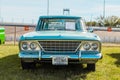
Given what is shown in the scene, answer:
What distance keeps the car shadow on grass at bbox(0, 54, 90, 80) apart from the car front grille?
0.67 metres

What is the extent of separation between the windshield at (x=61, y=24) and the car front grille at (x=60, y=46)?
155 cm

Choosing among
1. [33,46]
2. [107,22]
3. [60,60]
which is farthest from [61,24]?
[107,22]

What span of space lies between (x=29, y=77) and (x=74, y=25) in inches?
92.9

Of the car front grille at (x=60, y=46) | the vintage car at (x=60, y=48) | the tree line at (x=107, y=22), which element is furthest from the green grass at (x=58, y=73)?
the tree line at (x=107, y=22)

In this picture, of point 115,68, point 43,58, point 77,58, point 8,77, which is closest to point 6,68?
point 8,77

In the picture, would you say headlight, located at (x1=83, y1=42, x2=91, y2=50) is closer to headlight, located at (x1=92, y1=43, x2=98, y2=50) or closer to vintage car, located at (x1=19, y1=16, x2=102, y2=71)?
vintage car, located at (x1=19, y1=16, x2=102, y2=71)

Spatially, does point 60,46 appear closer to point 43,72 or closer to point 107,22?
point 43,72

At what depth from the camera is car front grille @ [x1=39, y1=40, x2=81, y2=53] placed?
303 inches

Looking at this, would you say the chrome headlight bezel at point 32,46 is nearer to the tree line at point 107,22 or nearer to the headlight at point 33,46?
the headlight at point 33,46

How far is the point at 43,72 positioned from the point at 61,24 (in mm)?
1685

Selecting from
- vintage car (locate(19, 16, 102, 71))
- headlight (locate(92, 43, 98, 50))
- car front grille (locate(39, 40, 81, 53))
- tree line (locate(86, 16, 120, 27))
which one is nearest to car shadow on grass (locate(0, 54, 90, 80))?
vintage car (locate(19, 16, 102, 71))

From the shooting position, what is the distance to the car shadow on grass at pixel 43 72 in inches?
306

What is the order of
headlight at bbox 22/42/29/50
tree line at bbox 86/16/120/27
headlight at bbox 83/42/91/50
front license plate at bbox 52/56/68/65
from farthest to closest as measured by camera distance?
1. tree line at bbox 86/16/120/27
2. headlight at bbox 22/42/29/50
3. headlight at bbox 83/42/91/50
4. front license plate at bbox 52/56/68/65

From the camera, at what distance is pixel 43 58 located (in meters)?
7.59
